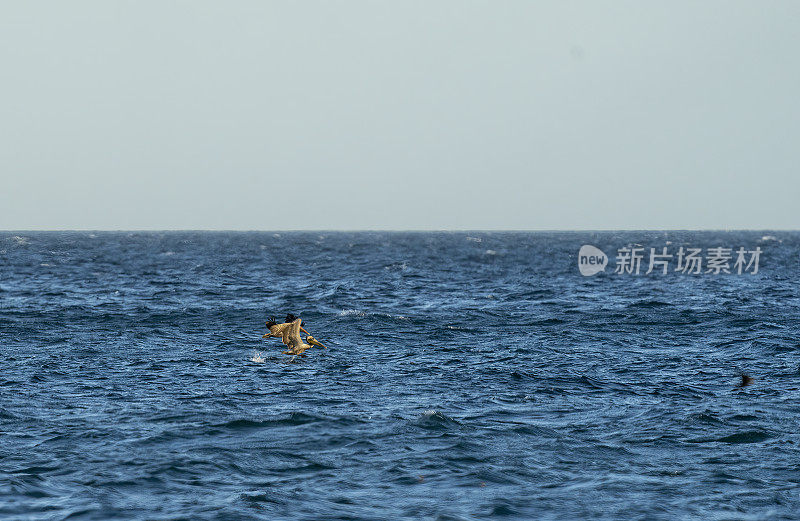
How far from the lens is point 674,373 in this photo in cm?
2712

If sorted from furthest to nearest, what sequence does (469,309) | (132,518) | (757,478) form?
(469,309), (757,478), (132,518)

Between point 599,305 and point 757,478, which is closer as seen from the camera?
point 757,478

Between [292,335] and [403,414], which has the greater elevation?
[292,335]

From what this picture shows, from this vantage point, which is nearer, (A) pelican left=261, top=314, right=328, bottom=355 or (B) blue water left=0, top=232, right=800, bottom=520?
(B) blue water left=0, top=232, right=800, bottom=520

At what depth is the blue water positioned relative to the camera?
15.0 metres

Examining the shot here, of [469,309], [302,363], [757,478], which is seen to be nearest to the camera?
[757,478]

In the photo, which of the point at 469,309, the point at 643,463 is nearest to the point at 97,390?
the point at 643,463

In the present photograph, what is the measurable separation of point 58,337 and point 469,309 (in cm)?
2124

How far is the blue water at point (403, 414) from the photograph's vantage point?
15.0 meters

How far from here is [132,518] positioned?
13.9 metres

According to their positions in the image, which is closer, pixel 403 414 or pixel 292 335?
pixel 403 414

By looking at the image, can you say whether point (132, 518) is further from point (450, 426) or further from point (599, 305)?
point (599, 305)

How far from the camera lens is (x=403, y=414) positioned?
2112 cm

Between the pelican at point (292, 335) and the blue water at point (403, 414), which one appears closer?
the blue water at point (403, 414)
